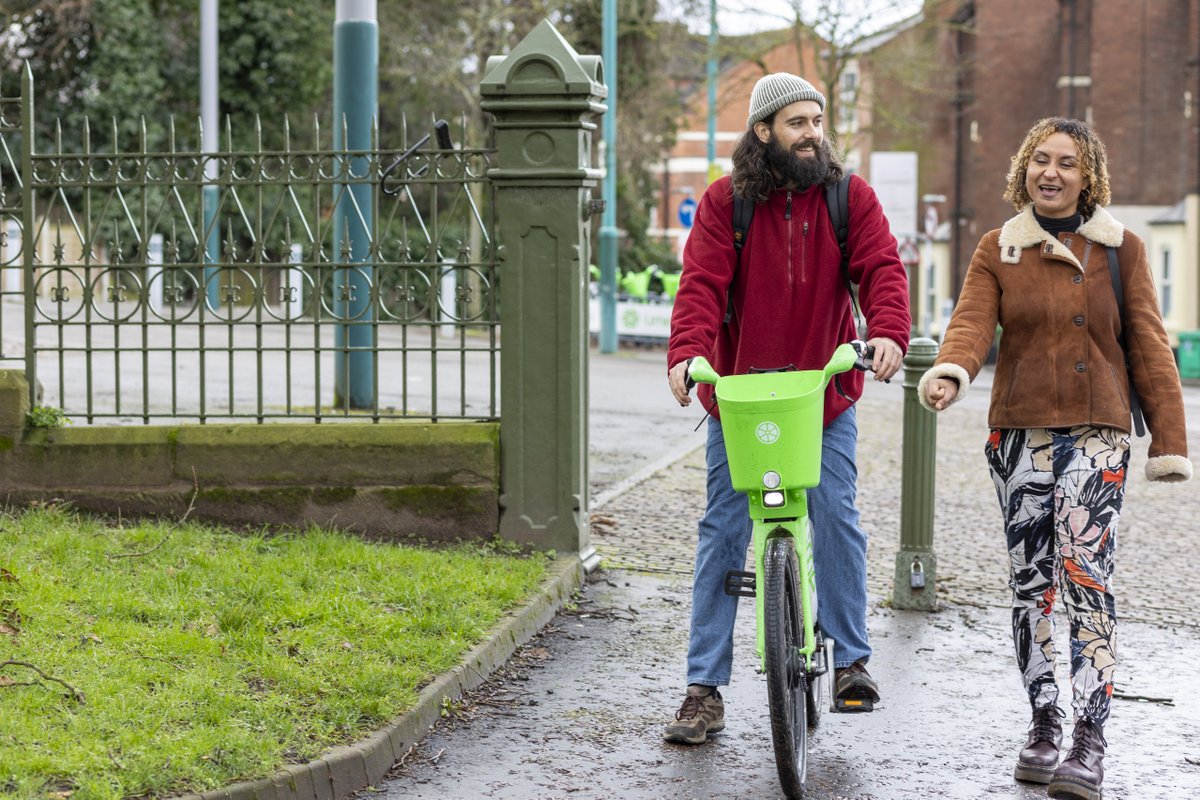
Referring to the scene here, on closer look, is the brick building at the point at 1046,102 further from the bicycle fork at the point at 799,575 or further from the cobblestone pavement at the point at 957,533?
the bicycle fork at the point at 799,575

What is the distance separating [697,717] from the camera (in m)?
4.88

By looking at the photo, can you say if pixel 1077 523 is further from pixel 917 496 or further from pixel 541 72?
pixel 541 72

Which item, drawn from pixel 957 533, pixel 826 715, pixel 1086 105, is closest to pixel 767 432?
pixel 826 715

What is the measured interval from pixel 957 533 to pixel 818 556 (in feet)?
14.6

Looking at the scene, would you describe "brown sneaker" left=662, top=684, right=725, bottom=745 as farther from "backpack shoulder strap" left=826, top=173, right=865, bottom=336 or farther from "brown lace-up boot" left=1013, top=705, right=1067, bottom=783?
"backpack shoulder strap" left=826, top=173, right=865, bottom=336

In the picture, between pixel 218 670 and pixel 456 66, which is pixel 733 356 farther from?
pixel 456 66

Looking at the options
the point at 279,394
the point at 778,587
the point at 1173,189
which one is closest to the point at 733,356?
the point at 778,587

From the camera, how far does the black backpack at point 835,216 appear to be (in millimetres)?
4742

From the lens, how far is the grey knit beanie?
473cm

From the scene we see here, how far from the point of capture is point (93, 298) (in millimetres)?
7379

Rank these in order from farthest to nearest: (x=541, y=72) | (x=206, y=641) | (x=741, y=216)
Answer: (x=541, y=72) → (x=206, y=641) → (x=741, y=216)

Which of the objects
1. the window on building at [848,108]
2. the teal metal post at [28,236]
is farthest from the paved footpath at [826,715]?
the window on building at [848,108]

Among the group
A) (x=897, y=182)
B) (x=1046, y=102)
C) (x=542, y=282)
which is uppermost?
(x=1046, y=102)

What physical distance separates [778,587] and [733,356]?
2.97 ft
